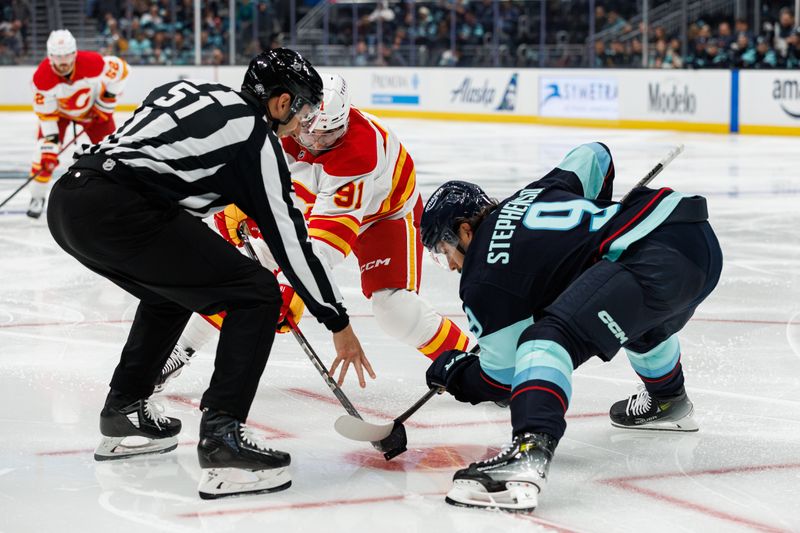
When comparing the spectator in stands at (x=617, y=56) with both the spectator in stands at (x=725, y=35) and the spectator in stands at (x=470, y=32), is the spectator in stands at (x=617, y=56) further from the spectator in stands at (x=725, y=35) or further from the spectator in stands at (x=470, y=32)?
the spectator in stands at (x=470, y=32)

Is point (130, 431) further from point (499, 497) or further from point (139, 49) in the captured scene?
point (139, 49)

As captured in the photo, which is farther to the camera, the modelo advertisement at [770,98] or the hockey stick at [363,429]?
the modelo advertisement at [770,98]

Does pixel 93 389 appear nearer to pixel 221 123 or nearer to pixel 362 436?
pixel 362 436

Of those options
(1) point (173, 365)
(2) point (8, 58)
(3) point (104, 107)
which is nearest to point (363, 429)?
(1) point (173, 365)

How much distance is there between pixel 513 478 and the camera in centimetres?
270

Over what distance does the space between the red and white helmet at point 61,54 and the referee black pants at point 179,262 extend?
21.1ft

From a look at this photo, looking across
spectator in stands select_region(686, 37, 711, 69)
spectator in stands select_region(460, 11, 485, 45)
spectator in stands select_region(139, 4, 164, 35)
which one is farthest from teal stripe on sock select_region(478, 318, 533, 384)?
spectator in stands select_region(139, 4, 164, 35)

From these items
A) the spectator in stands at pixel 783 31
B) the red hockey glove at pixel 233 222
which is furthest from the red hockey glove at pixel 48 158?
the spectator in stands at pixel 783 31

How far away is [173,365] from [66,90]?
5.79m

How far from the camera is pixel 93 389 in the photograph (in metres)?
3.99

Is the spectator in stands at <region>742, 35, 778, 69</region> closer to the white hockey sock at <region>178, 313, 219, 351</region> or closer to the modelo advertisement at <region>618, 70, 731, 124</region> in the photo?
the modelo advertisement at <region>618, 70, 731, 124</region>

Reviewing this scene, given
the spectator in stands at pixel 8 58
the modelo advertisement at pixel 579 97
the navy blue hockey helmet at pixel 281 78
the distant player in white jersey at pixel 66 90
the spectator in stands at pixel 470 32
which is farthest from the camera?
the spectator in stands at pixel 8 58

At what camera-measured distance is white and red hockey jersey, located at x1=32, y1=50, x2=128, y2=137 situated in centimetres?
907

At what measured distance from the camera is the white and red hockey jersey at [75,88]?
907 centimetres
